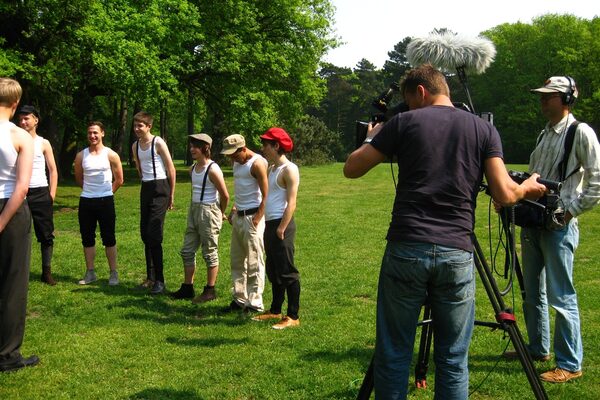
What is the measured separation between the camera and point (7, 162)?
4.48m

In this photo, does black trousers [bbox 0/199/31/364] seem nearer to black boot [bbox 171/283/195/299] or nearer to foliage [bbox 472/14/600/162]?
black boot [bbox 171/283/195/299]

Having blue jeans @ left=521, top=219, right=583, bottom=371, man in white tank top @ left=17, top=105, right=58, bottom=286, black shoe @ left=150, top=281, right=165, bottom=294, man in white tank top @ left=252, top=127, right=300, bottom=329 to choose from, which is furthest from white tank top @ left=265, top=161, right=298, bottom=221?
man in white tank top @ left=17, top=105, right=58, bottom=286

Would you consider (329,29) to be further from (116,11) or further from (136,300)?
(136,300)

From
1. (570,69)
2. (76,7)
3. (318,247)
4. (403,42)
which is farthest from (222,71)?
(403,42)

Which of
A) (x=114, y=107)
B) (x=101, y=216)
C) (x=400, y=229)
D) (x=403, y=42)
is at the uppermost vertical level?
(x=403, y=42)

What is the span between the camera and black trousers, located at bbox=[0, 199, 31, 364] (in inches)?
179

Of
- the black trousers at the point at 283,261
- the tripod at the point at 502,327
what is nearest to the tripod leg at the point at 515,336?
the tripod at the point at 502,327

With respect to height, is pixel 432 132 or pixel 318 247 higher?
pixel 432 132

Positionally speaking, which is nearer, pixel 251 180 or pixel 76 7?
pixel 251 180

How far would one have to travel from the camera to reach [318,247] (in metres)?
10.8

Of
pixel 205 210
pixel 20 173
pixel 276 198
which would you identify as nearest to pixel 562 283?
pixel 276 198

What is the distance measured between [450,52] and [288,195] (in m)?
2.67

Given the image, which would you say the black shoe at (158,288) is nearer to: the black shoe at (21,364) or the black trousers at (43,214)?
the black trousers at (43,214)

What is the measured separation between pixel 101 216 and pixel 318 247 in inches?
172
